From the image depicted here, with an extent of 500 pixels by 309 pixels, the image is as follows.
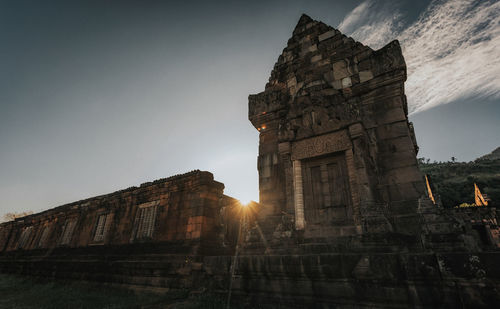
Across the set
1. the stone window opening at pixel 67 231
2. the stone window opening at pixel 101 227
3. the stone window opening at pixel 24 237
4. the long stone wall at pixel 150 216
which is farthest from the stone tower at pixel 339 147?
the stone window opening at pixel 24 237

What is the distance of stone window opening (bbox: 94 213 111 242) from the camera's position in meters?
11.4

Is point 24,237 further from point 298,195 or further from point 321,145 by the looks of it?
point 321,145

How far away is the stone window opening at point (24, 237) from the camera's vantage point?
1724 centimetres

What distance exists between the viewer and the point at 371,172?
5633 millimetres

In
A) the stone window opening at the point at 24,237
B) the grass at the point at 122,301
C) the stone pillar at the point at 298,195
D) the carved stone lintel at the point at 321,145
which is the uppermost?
the carved stone lintel at the point at 321,145

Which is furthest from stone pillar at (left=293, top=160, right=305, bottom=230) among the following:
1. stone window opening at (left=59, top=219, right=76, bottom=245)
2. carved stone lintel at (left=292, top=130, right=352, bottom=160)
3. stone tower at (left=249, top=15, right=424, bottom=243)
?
stone window opening at (left=59, top=219, right=76, bottom=245)

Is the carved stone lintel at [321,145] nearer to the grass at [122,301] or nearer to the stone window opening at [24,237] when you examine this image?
the grass at [122,301]

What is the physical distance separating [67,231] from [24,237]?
728 centimetres

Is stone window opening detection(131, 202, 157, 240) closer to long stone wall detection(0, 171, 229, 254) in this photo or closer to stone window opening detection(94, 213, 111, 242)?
long stone wall detection(0, 171, 229, 254)

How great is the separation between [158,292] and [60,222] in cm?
1191

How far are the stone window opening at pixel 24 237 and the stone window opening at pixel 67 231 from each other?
605 centimetres

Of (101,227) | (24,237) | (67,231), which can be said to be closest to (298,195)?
(101,227)

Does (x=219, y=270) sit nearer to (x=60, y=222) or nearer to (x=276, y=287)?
(x=276, y=287)

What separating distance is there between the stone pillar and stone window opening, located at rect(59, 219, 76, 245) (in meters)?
14.0
